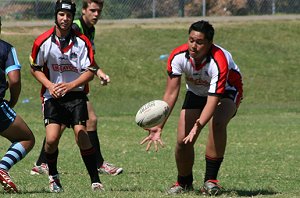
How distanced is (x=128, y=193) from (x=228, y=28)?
2798 cm

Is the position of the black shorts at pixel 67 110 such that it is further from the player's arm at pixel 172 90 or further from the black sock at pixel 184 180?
the black sock at pixel 184 180

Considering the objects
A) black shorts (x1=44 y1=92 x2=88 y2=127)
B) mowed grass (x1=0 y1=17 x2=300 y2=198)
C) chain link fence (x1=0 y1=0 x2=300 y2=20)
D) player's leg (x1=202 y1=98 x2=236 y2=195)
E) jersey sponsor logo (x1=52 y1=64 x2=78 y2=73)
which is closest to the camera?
player's leg (x1=202 y1=98 x2=236 y2=195)

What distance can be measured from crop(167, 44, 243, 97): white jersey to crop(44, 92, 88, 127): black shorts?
1.00 metres

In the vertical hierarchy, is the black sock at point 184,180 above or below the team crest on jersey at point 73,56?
below

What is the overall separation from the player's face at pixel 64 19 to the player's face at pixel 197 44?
1.29 meters

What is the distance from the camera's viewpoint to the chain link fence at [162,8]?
1419 inches

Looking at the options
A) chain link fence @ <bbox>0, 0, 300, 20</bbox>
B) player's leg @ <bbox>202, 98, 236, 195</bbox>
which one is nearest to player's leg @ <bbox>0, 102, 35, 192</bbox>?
player's leg @ <bbox>202, 98, 236, 195</bbox>

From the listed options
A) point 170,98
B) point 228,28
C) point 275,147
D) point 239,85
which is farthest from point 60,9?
point 228,28

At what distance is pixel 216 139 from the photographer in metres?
8.87

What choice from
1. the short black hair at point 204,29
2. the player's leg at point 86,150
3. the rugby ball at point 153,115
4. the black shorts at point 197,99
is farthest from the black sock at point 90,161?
the short black hair at point 204,29

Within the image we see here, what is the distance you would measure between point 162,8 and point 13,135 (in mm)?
29937

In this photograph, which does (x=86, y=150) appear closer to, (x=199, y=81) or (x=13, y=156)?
(x=13, y=156)

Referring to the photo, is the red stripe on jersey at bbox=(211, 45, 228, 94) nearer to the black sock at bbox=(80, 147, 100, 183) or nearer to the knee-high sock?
the black sock at bbox=(80, 147, 100, 183)

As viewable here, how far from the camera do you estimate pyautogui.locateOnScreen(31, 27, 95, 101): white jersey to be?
9.06m
